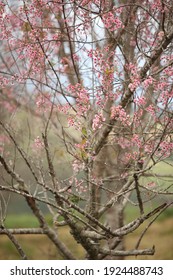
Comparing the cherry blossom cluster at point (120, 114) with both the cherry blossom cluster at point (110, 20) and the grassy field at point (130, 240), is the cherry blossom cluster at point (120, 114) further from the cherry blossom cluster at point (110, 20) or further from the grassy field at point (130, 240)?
the grassy field at point (130, 240)

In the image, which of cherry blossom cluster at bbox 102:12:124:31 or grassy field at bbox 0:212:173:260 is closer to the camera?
cherry blossom cluster at bbox 102:12:124:31

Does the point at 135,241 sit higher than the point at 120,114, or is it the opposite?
the point at 135,241

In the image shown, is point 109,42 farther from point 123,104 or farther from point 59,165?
point 59,165

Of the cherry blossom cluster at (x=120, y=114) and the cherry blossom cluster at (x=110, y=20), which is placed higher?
the cherry blossom cluster at (x=110, y=20)

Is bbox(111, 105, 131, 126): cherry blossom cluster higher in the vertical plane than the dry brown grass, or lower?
lower

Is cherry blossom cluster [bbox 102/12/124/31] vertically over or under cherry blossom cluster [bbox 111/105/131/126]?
over

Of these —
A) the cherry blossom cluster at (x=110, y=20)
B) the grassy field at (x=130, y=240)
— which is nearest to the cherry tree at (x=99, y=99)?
the cherry blossom cluster at (x=110, y=20)

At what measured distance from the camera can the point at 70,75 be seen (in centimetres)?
361

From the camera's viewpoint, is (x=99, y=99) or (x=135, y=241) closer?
(x=99, y=99)

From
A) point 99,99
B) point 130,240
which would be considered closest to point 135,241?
Result: point 130,240

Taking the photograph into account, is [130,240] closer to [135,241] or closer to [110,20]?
[135,241]

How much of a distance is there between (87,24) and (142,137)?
816mm

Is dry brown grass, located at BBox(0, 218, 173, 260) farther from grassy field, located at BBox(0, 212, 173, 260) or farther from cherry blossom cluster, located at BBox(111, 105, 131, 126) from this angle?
cherry blossom cluster, located at BBox(111, 105, 131, 126)

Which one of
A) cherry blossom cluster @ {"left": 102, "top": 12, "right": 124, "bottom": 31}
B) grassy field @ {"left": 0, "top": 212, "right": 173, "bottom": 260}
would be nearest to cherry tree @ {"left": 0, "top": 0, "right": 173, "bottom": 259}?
cherry blossom cluster @ {"left": 102, "top": 12, "right": 124, "bottom": 31}
